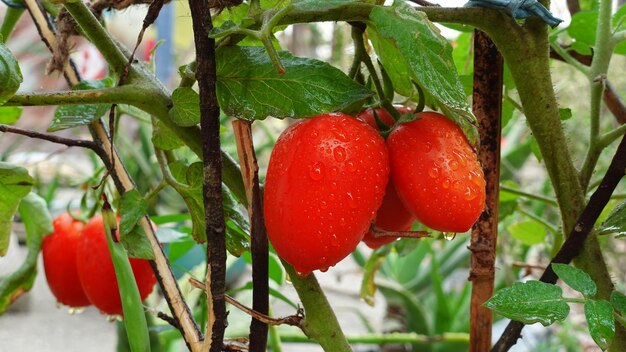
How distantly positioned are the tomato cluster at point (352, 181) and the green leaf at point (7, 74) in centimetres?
10

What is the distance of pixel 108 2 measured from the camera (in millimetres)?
375

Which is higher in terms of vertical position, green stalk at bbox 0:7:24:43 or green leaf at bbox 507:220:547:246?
green stalk at bbox 0:7:24:43

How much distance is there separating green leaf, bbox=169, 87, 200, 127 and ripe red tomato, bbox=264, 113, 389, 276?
0.18ft

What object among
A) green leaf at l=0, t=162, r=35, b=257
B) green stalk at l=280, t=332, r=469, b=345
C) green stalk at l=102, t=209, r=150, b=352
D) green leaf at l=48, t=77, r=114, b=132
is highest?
green leaf at l=48, t=77, r=114, b=132

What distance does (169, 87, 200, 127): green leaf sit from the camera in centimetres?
30

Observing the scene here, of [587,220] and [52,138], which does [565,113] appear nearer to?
[587,220]

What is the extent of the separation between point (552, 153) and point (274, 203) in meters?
0.16

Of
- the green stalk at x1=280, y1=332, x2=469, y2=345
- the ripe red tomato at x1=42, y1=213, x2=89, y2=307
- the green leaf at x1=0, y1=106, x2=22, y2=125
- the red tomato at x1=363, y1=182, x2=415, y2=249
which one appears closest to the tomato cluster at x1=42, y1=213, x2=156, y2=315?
the ripe red tomato at x1=42, y1=213, x2=89, y2=307

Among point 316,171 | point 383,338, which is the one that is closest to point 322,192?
point 316,171

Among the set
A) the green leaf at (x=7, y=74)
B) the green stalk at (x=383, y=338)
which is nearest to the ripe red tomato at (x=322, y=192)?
the green leaf at (x=7, y=74)

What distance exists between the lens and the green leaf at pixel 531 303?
11.1 inches

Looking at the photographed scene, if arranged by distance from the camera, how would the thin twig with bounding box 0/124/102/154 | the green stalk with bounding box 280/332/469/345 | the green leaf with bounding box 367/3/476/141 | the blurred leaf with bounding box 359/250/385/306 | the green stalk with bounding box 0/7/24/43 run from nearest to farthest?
the green leaf with bounding box 367/3/476/141, the thin twig with bounding box 0/124/102/154, the green stalk with bounding box 0/7/24/43, the blurred leaf with bounding box 359/250/385/306, the green stalk with bounding box 280/332/469/345

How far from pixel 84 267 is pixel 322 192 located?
29 cm

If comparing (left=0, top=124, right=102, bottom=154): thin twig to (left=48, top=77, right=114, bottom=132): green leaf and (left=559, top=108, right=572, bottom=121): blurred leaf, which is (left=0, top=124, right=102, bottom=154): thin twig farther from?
(left=559, top=108, right=572, bottom=121): blurred leaf
